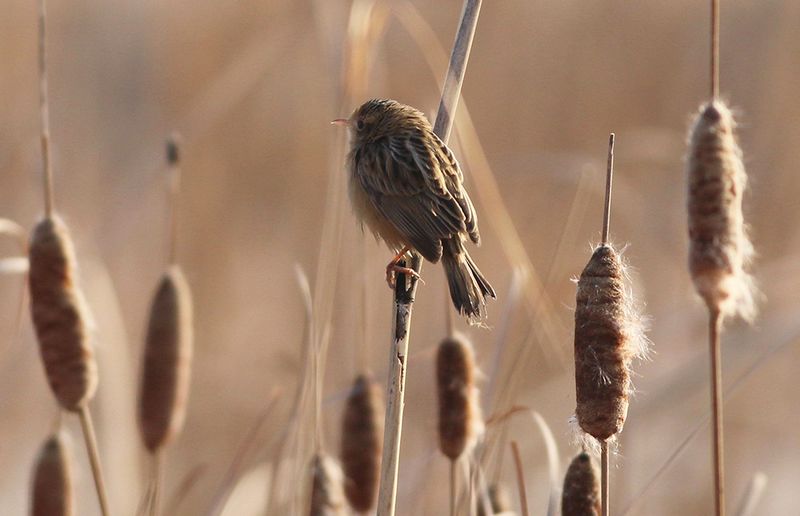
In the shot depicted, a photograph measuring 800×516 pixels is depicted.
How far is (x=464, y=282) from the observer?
2600 mm

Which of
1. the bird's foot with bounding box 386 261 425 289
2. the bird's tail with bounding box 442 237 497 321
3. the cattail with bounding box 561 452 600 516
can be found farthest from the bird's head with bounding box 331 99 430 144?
the cattail with bounding box 561 452 600 516

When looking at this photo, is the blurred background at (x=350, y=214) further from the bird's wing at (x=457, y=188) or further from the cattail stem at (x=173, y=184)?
the cattail stem at (x=173, y=184)

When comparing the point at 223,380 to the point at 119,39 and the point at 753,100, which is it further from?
the point at 753,100

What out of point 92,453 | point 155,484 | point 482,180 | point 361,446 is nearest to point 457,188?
point 482,180

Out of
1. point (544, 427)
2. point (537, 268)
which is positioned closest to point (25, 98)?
point (537, 268)

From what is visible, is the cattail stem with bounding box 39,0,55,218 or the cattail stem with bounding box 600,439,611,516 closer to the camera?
the cattail stem with bounding box 600,439,611,516

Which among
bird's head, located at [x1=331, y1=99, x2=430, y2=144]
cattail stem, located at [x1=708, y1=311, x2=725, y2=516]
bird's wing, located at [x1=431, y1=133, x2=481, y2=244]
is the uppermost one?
bird's head, located at [x1=331, y1=99, x2=430, y2=144]

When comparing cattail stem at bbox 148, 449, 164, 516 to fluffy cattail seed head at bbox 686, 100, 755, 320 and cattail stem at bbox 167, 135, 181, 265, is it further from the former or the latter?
fluffy cattail seed head at bbox 686, 100, 755, 320

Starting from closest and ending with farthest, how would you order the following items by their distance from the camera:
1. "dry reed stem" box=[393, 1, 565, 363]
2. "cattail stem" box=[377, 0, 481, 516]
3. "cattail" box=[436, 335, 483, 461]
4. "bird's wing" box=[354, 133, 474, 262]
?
"cattail stem" box=[377, 0, 481, 516]
"cattail" box=[436, 335, 483, 461]
"bird's wing" box=[354, 133, 474, 262]
"dry reed stem" box=[393, 1, 565, 363]

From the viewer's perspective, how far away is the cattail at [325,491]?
7.72ft

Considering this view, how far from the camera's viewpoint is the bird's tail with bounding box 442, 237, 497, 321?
2490 millimetres

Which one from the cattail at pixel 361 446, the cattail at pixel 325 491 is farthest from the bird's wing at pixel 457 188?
the cattail at pixel 325 491

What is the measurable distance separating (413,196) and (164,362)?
86cm

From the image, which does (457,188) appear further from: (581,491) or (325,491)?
(581,491)
